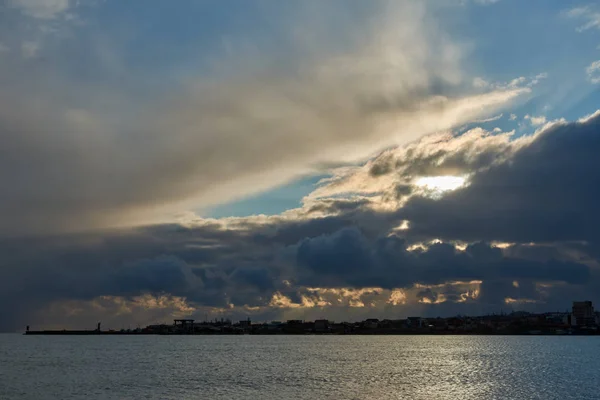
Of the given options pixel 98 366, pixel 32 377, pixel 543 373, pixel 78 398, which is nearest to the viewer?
pixel 78 398

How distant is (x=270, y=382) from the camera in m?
130

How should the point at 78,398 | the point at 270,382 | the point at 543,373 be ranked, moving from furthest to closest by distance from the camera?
the point at 543,373
the point at 270,382
the point at 78,398

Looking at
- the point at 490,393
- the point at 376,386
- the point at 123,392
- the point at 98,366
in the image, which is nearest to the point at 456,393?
the point at 490,393

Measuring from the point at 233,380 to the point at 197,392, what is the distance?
22.4 m

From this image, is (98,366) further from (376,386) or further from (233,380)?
(376,386)

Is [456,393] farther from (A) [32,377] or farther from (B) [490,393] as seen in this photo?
(A) [32,377]

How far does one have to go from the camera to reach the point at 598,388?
122m

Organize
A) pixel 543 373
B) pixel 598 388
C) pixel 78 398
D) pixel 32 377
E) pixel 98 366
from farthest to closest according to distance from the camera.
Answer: pixel 98 366 → pixel 543 373 → pixel 32 377 → pixel 598 388 → pixel 78 398

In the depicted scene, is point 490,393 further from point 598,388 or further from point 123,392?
point 123,392

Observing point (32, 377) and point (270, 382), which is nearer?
point (270, 382)

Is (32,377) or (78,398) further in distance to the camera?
(32,377)

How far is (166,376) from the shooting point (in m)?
146

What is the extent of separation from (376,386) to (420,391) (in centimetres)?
944

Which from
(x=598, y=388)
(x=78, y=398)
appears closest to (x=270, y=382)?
(x=78, y=398)
